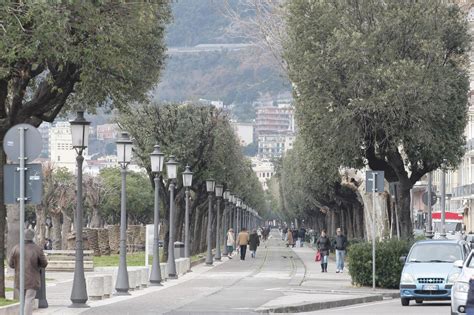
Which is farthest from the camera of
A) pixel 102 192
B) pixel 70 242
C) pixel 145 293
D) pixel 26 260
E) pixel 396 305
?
pixel 102 192

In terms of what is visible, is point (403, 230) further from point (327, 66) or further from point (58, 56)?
point (58, 56)

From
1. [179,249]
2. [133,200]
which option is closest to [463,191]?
[179,249]

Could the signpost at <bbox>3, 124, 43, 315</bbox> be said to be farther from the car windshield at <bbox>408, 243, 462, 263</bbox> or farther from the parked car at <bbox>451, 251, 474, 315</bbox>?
the car windshield at <bbox>408, 243, 462, 263</bbox>

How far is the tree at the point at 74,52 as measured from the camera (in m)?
22.9

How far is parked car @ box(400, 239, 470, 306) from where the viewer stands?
3142cm

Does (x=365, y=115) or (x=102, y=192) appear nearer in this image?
(x=365, y=115)

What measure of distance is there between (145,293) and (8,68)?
1275cm

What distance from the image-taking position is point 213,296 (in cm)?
3434

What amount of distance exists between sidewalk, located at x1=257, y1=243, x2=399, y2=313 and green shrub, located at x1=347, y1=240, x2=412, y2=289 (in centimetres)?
50

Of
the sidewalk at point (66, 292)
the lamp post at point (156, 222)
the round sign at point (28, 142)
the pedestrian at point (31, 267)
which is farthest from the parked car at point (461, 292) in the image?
the lamp post at point (156, 222)

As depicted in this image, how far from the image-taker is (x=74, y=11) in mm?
23609

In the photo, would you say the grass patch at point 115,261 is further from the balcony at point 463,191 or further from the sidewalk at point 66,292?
the balcony at point 463,191

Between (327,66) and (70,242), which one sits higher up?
(327,66)

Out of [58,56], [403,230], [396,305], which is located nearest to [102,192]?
[403,230]
